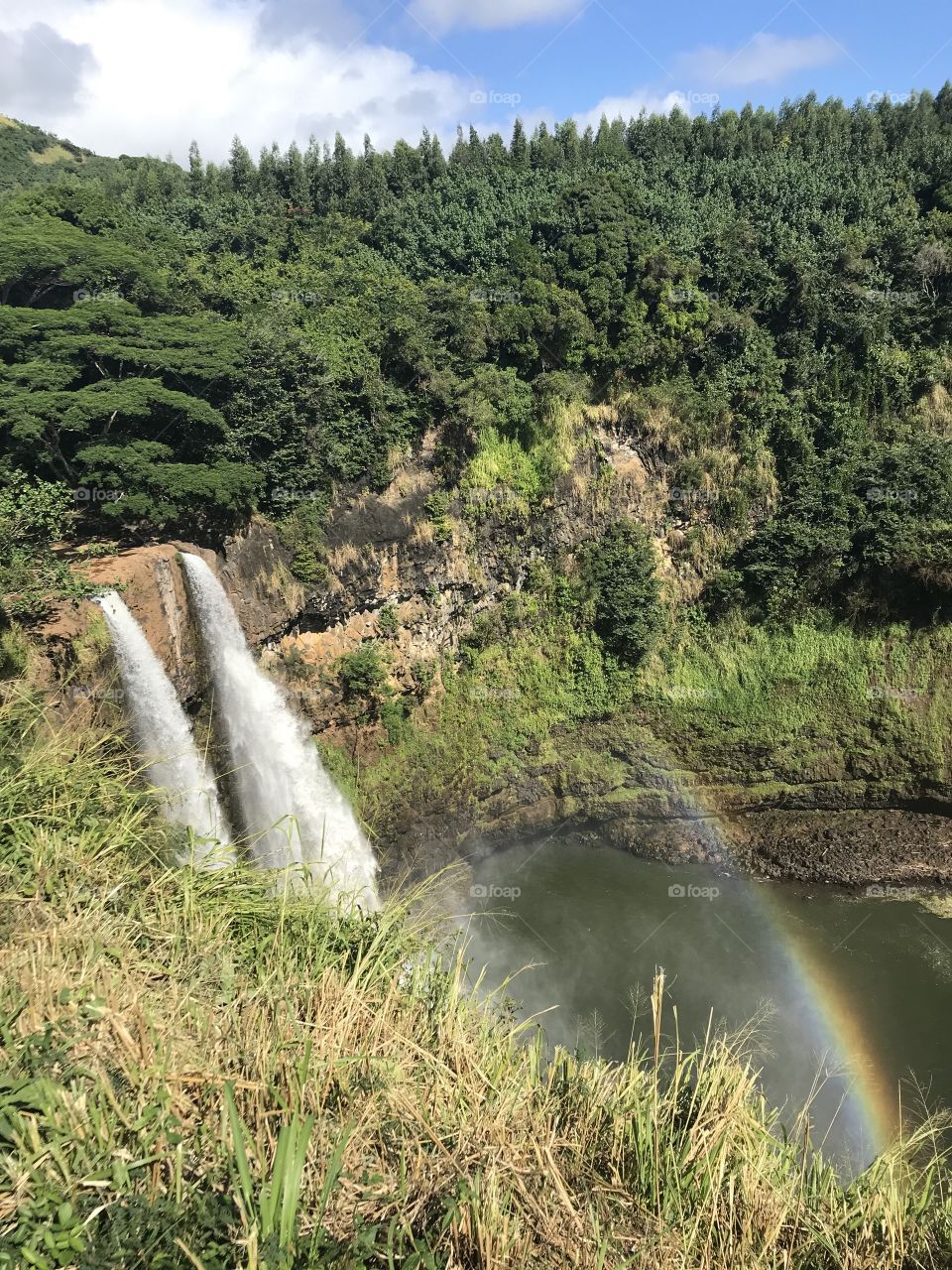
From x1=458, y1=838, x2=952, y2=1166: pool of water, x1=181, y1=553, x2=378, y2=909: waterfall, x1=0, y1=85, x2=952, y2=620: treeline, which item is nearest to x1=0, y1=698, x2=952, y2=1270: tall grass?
x1=458, y1=838, x2=952, y2=1166: pool of water

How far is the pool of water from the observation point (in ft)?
35.9

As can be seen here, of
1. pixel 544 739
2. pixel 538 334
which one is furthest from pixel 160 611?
pixel 538 334

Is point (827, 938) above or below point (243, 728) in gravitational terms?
below

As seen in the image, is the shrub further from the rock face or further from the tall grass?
the tall grass

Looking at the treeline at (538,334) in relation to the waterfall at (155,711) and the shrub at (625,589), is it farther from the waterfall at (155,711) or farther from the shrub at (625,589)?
the waterfall at (155,711)

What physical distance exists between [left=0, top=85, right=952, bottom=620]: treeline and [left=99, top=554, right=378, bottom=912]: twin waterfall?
2.46 metres

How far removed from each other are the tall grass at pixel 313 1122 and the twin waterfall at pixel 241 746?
6257 millimetres

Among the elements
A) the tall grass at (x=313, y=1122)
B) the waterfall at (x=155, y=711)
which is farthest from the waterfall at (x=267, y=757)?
the tall grass at (x=313, y=1122)

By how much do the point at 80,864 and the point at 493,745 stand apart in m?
13.1

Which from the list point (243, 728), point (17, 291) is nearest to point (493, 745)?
point (243, 728)

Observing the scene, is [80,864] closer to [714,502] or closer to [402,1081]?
[402,1081]

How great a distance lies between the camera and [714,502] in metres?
18.8

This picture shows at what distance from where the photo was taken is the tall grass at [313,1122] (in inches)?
116

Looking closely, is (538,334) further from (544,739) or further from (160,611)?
(160,611)
